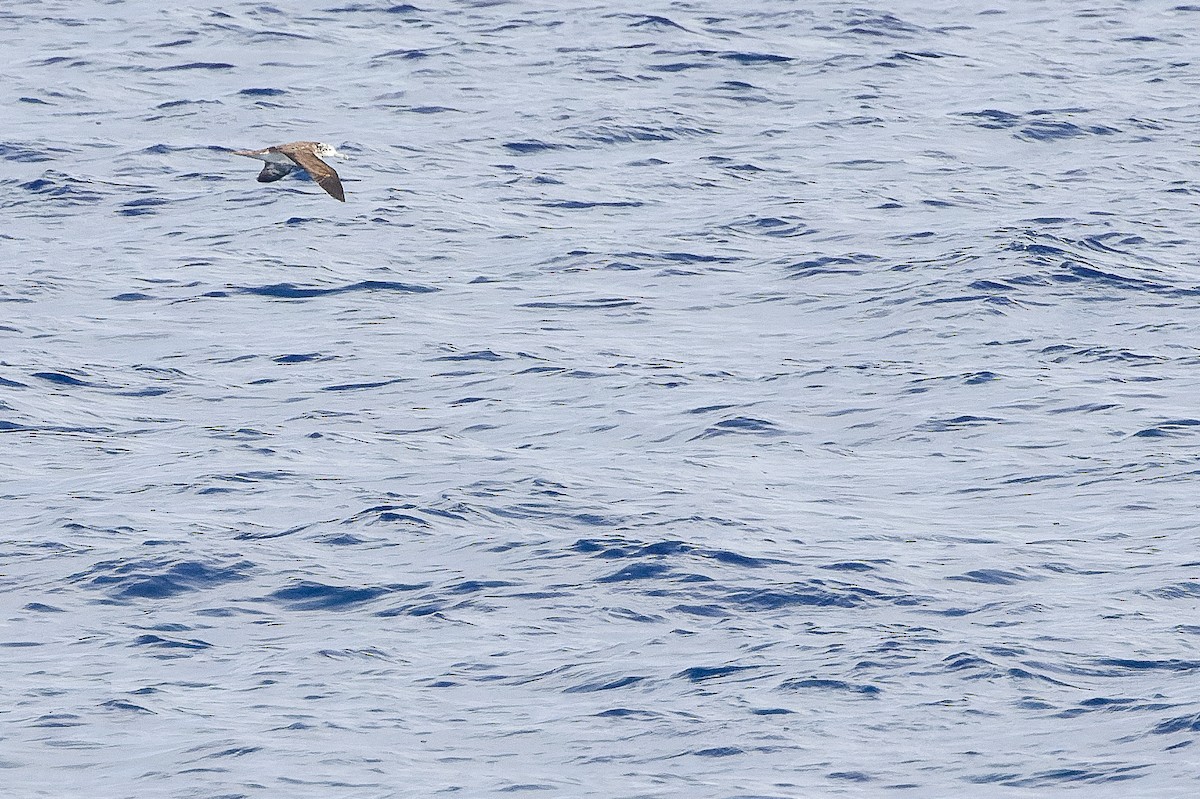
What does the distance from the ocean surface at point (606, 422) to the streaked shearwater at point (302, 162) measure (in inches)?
97.4

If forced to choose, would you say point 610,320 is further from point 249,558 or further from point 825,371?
point 249,558

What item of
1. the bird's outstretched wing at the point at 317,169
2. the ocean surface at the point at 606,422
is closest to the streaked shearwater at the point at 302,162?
the bird's outstretched wing at the point at 317,169

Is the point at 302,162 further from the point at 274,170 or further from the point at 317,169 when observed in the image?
the point at 274,170

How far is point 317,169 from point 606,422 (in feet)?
13.2

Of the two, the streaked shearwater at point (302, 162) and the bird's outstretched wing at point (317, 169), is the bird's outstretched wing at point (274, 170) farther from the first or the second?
the bird's outstretched wing at point (317, 169)

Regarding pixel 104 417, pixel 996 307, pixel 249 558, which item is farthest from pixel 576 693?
pixel 996 307

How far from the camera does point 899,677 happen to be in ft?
54.5

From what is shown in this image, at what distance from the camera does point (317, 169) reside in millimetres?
19781

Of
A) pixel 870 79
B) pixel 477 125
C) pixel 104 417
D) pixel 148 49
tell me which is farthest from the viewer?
pixel 148 49

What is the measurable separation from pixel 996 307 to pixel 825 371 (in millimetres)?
2764

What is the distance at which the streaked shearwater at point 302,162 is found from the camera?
1938cm

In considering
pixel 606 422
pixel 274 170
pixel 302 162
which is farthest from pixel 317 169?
pixel 606 422

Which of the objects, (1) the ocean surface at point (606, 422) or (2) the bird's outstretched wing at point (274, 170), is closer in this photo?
(1) the ocean surface at point (606, 422)

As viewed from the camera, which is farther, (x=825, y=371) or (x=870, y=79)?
(x=870, y=79)
